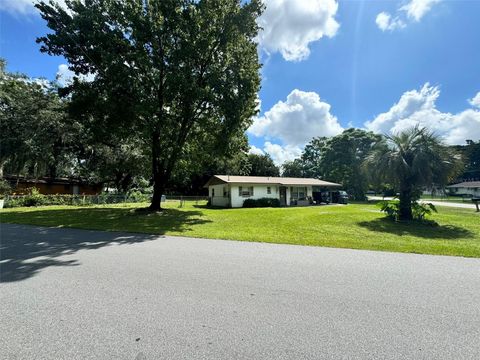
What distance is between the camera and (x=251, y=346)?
106 inches

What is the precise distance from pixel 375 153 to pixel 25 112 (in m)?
31.6

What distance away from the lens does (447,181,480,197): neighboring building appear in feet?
169

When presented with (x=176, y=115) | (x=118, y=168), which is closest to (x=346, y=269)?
(x=176, y=115)

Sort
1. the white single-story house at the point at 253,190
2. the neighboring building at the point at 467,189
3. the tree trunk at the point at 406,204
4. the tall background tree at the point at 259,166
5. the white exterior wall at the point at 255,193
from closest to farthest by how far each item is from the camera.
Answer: the tree trunk at the point at 406,204 → the white exterior wall at the point at 255,193 → the white single-story house at the point at 253,190 → the tall background tree at the point at 259,166 → the neighboring building at the point at 467,189

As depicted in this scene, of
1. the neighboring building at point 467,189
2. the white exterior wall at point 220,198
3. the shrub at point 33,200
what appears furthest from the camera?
the neighboring building at point 467,189

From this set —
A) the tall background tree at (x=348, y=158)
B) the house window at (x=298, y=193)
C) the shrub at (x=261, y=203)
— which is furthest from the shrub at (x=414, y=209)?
the tall background tree at (x=348, y=158)

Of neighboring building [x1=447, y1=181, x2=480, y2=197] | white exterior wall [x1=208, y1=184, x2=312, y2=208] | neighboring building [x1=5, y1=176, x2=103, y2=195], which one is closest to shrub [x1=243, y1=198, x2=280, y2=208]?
white exterior wall [x1=208, y1=184, x2=312, y2=208]

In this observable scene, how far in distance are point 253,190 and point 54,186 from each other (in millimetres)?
28109

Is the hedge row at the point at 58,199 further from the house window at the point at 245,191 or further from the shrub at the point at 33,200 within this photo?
the house window at the point at 245,191

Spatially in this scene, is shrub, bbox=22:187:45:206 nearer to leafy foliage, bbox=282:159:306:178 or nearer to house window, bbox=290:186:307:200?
house window, bbox=290:186:307:200

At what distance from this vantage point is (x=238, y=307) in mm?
3557

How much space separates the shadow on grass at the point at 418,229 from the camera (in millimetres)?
10497

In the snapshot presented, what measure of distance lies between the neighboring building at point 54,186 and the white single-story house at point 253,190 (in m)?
21.4

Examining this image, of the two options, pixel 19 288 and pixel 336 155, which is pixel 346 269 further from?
pixel 336 155
